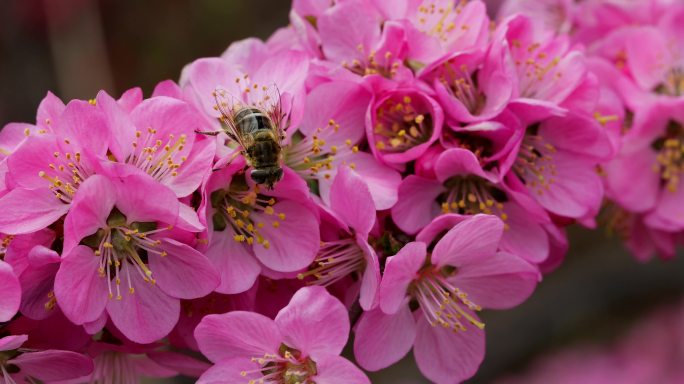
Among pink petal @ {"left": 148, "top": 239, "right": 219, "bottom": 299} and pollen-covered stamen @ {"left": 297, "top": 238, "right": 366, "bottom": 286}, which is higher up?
pink petal @ {"left": 148, "top": 239, "right": 219, "bottom": 299}

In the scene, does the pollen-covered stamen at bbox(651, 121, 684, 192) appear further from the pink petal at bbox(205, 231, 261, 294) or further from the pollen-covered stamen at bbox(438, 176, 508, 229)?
the pink petal at bbox(205, 231, 261, 294)

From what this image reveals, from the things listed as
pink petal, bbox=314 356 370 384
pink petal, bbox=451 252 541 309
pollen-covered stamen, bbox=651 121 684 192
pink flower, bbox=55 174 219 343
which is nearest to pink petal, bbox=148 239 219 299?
pink flower, bbox=55 174 219 343

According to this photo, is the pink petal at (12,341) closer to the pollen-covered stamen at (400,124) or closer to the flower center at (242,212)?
the flower center at (242,212)

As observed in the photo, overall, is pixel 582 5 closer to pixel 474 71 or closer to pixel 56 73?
pixel 474 71

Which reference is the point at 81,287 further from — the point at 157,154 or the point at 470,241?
the point at 470,241

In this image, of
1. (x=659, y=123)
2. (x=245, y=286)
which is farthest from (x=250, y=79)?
(x=659, y=123)

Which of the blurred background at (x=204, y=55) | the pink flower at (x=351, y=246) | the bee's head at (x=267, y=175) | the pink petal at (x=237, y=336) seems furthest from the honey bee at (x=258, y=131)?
the blurred background at (x=204, y=55)
